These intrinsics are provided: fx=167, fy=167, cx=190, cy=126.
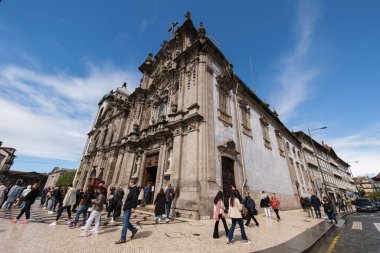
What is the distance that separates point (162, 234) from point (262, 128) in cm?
1873

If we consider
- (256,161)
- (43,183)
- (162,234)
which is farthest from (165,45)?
(43,183)

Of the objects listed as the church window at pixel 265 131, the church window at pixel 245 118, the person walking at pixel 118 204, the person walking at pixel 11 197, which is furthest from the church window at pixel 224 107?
the person walking at pixel 11 197

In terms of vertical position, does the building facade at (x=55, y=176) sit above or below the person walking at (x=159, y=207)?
above

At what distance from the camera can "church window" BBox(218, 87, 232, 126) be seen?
44.6ft

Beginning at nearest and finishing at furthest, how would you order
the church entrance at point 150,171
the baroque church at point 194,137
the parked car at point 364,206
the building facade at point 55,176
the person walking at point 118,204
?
the person walking at point 118,204, the baroque church at point 194,137, the church entrance at point 150,171, the parked car at point 364,206, the building facade at point 55,176

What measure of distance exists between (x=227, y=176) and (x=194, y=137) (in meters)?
3.63

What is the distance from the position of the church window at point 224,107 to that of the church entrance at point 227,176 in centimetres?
312

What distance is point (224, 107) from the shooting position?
14.6 m

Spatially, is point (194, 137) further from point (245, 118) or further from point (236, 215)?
point (245, 118)

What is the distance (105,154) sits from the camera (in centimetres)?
2058

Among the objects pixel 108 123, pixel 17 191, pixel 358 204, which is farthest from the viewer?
pixel 108 123

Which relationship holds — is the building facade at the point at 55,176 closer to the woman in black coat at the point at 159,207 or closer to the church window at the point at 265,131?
the church window at the point at 265,131

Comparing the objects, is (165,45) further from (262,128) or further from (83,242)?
(83,242)

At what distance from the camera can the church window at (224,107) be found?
44.6 feet
